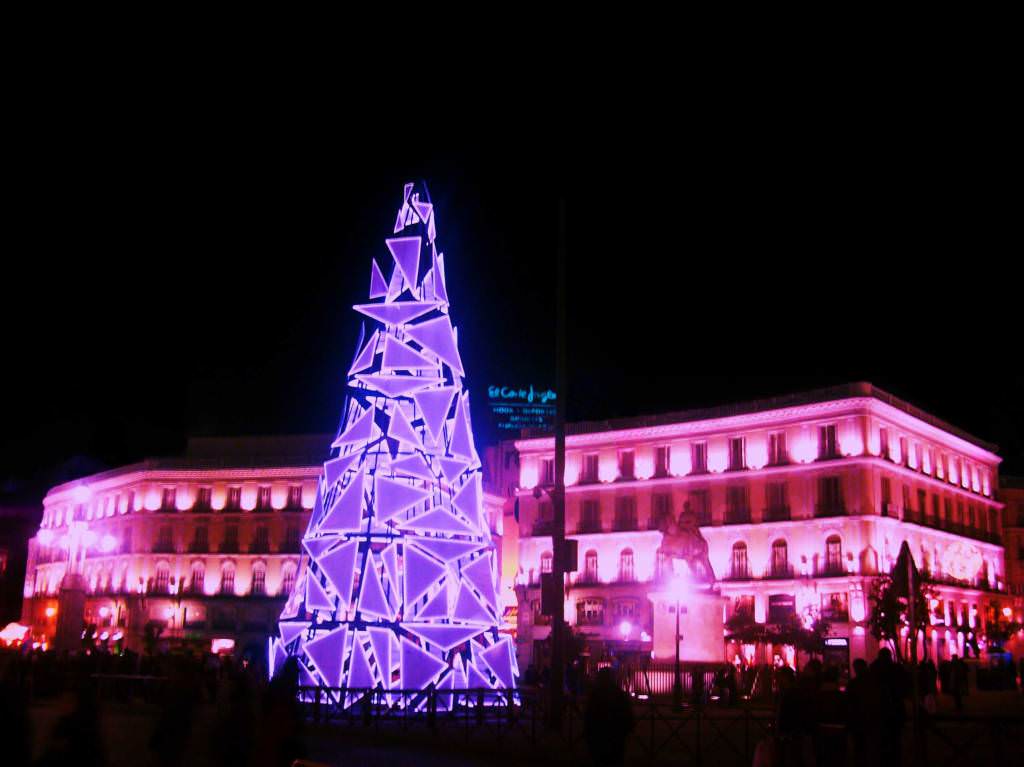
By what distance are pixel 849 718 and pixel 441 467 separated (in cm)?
1116

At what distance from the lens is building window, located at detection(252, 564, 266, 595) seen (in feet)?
231

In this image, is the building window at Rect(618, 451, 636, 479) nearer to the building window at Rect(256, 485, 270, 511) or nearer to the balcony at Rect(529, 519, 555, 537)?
the balcony at Rect(529, 519, 555, 537)

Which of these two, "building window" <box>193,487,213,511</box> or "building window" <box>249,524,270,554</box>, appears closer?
"building window" <box>249,524,270,554</box>

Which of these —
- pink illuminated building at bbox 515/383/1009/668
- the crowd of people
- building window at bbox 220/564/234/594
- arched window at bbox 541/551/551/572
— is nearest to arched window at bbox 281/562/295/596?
building window at bbox 220/564/234/594

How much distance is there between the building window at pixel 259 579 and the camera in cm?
7031

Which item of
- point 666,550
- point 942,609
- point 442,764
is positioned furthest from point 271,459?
point 442,764

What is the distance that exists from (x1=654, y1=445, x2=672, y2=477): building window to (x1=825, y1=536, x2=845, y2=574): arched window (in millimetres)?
9778

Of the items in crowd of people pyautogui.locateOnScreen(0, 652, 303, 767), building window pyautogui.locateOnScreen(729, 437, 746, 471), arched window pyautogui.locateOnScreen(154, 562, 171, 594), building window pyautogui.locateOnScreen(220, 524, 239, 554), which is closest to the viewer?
crowd of people pyautogui.locateOnScreen(0, 652, 303, 767)

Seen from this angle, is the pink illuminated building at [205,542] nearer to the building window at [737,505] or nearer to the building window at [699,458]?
the building window at [699,458]

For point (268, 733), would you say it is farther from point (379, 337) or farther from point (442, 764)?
point (379, 337)

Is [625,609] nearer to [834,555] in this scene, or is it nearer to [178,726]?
[834,555]

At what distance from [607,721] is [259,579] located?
Answer: 6078 centimetres

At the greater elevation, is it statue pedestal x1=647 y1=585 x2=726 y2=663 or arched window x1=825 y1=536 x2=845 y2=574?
arched window x1=825 y1=536 x2=845 y2=574

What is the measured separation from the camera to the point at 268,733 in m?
8.87
